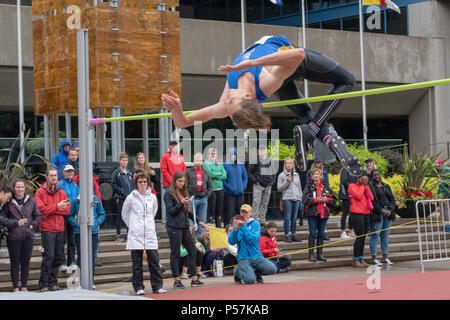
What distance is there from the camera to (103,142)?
42.9 feet

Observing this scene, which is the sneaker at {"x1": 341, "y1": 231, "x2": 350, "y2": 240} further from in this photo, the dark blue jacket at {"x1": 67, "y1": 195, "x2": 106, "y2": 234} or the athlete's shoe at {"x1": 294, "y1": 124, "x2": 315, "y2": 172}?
the athlete's shoe at {"x1": 294, "y1": 124, "x2": 315, "y2": 172}

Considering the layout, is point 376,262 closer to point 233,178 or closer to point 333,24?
point 233,178

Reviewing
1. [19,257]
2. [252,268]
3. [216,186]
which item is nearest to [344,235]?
[216,186]

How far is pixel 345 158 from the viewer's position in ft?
20.8

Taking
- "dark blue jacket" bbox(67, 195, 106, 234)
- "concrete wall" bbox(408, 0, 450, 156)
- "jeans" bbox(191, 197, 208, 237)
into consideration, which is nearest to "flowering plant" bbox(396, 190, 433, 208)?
"jeans" bbox(191, 197, 208, 237)

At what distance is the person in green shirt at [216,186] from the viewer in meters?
12.5

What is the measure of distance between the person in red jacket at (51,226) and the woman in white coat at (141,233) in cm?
89

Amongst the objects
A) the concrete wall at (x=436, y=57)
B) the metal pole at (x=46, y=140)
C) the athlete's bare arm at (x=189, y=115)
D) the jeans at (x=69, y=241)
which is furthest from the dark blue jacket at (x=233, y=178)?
the concrete wall at (x=436, y=57)

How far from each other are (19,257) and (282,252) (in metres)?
4.67

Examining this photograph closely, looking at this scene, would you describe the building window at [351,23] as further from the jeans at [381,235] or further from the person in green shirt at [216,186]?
the person in green shirt at [216,186]

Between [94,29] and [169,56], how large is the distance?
4.27ft

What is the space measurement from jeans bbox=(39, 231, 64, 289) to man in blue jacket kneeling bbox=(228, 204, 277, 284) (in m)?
2.34
